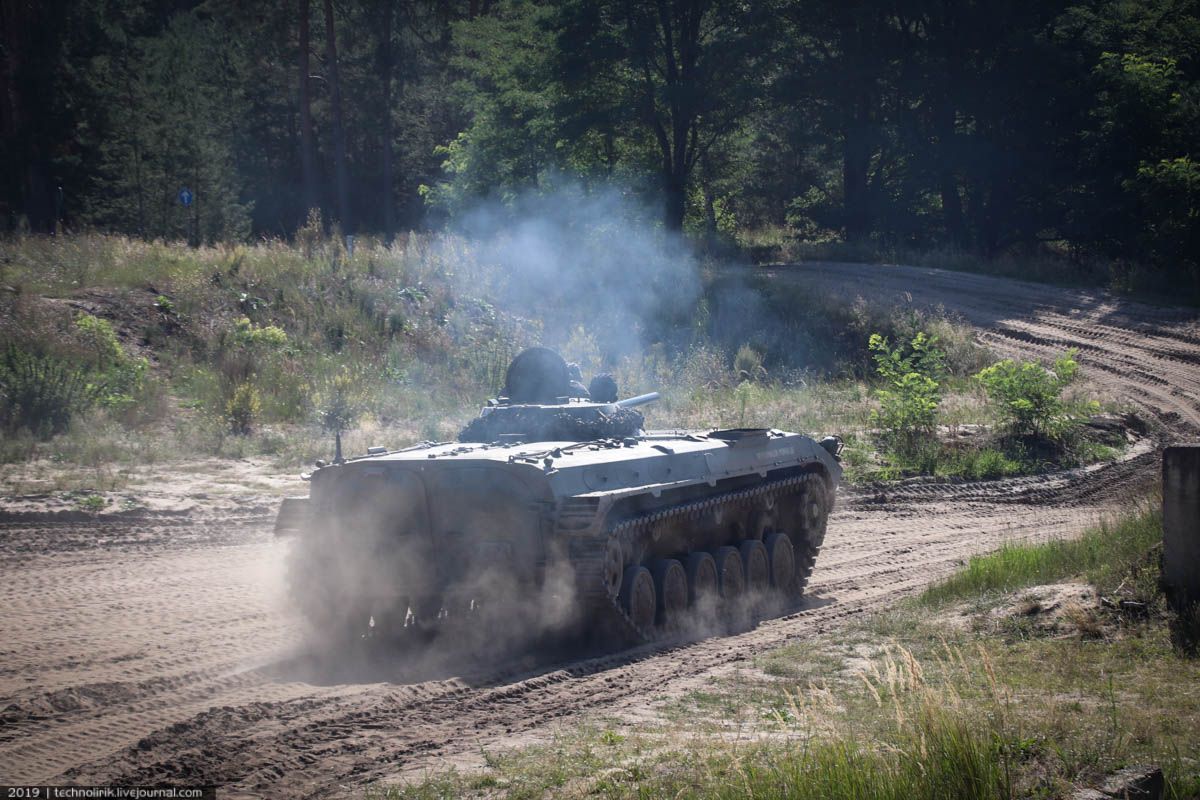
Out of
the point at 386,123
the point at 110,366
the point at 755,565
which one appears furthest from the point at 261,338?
the point at 386,123

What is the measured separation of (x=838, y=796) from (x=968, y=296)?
27.0m

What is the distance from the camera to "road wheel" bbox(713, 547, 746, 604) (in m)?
10.9

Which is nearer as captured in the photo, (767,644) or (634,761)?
(634,761)

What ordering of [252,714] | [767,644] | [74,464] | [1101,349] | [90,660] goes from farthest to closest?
[1101,349] → [74,464] → [767,644] → [90,660] → [252,714]

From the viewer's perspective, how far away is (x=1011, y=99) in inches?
1394

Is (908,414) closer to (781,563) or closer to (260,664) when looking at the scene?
(781,563)

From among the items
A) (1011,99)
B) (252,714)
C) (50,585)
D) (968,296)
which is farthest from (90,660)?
(1011,99)

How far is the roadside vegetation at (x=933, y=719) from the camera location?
17.3 feet

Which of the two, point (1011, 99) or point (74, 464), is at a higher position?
point (1011, 99)

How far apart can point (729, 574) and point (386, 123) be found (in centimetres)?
3474

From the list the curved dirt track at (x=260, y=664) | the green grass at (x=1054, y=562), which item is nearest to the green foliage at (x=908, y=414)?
the curved dirt track at (x=260, y=664)

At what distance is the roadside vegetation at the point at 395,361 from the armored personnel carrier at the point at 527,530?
6505 millimetres

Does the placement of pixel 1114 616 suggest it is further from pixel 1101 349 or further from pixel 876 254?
pixel 876 254

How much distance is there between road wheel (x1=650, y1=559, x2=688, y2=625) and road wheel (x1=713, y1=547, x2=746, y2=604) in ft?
2.27
